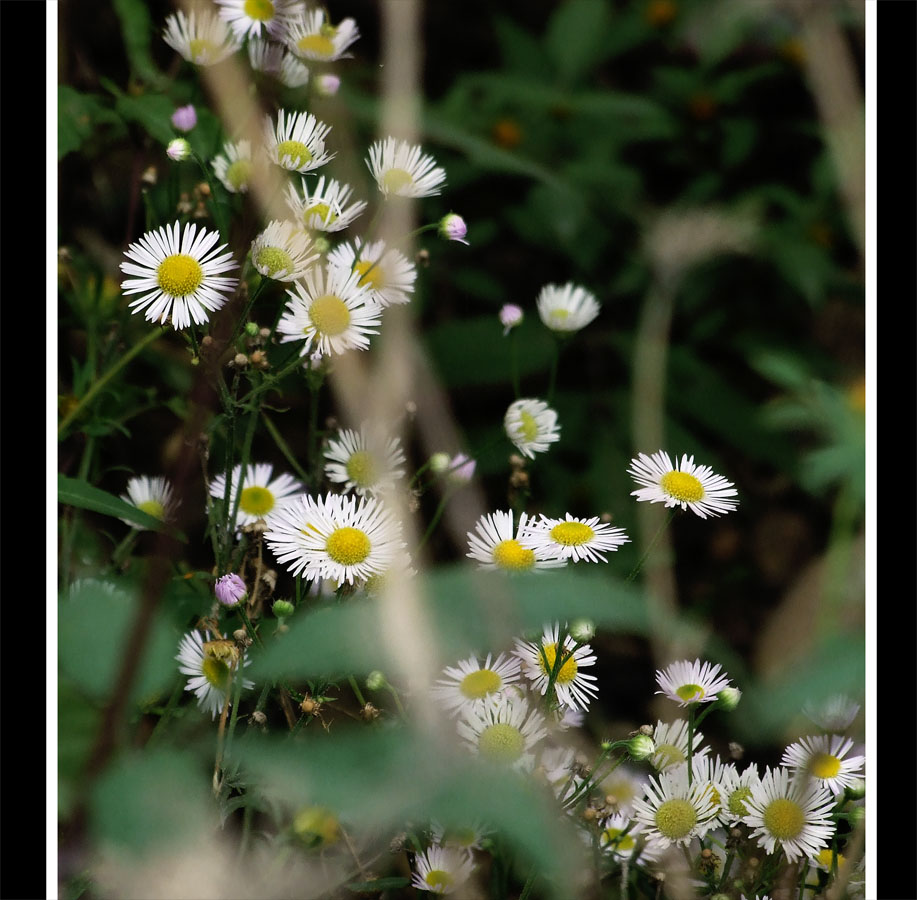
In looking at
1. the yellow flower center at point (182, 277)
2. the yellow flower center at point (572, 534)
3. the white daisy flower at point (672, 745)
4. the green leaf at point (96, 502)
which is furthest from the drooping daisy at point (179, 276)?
the white daisy flower at point (672, 745)

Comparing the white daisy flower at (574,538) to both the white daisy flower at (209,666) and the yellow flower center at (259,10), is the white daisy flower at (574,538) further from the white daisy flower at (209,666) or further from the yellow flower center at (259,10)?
the yellow flower center at (259,10)

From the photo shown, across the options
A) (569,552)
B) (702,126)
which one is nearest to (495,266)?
(702,126)

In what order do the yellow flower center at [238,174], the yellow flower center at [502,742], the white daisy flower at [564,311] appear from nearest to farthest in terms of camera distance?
the yellow flower center at [502,742], the yellow flower center at [238,174], the white daisy flower at [564,311]

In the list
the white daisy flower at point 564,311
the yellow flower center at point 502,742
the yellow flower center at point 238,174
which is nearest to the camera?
the yellow flower center at point 502,742

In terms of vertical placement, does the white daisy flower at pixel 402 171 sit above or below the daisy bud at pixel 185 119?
below

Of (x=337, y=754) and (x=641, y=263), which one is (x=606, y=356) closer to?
(x=641, y=263)

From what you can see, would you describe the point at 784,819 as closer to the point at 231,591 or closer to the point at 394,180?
the point at 231,591
